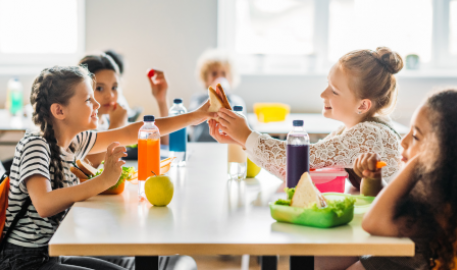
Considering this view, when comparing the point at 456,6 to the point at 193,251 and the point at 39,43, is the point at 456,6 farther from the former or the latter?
the point at 193,251

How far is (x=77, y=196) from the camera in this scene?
1.27 meters

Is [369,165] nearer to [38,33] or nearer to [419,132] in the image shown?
[419,132]

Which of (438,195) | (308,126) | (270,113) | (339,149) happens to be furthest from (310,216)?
(270,113)

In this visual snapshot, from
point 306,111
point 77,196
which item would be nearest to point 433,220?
point 77,196

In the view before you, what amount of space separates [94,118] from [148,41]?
2558 millimetres

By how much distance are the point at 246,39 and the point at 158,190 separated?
313 centimetres

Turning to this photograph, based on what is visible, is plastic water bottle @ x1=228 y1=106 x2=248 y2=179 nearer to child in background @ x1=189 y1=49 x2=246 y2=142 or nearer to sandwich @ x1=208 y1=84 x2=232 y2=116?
sandwich @ x1=208 y1=84 x2=232 y2=116

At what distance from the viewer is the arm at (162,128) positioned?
5.76 ft

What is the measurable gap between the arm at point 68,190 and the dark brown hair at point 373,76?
85cm

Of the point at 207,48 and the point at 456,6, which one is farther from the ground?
the point at 456,6

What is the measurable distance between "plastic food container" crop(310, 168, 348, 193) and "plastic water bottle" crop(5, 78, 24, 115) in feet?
9.38

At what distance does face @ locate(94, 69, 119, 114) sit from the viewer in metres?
2.24

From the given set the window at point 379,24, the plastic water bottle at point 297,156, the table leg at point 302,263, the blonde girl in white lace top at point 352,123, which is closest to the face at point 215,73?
the window at point 379,24

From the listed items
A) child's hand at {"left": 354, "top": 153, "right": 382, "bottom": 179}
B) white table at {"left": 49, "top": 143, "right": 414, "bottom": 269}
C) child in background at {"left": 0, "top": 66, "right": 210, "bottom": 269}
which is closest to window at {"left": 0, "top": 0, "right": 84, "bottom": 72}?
child in background at {"left": 0, "top": 66, "right": 210, "bottom": 269}
